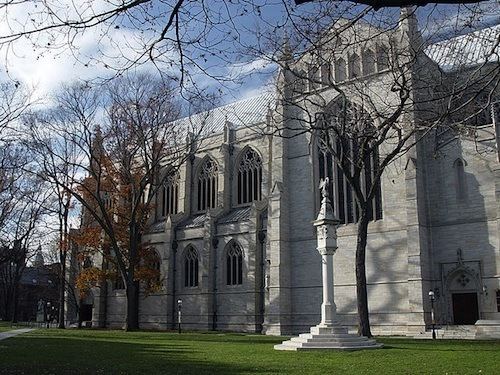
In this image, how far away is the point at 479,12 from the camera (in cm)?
905

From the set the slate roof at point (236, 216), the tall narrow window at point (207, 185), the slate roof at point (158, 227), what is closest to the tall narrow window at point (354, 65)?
the slate roof at point (236, 216)

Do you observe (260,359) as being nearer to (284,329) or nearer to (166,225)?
(284,329)

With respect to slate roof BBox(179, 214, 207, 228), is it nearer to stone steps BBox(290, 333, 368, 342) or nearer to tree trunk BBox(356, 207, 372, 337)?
tree trunk BBox(356, 207, 372, 337)

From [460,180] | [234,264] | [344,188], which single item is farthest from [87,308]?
[460,180]

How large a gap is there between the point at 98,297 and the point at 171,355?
1365 inches

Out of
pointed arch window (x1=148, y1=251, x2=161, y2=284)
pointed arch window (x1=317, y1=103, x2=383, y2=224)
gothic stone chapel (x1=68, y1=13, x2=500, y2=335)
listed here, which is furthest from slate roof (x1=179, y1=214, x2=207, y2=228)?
pointed arch window (x1=317, y1=103, x2=383, y2=224)

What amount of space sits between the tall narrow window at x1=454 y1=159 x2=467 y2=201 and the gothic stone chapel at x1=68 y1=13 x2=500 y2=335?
0.05 m

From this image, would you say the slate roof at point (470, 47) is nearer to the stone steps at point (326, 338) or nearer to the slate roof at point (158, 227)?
the stone steps at point (326, 338)

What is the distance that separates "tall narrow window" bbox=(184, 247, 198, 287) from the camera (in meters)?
43.0

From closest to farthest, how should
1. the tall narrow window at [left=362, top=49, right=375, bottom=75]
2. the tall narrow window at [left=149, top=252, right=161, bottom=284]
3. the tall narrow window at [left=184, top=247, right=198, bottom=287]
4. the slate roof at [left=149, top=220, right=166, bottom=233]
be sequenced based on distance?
the tall narrow window at [left=362, top=49, right=375, bottom=75] < the tall narrow window at [left=149, top=252, right=161, bottom=284] < the tall narrow window at [left=184, top=247, right=198, bottom=287] < the slate roof at [left=149, top=220, right=166, bottom=233]

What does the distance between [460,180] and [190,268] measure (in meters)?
21.5

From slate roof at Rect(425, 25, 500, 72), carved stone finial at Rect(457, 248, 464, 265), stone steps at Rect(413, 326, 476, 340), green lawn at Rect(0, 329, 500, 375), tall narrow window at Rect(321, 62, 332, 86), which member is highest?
tall narrow window at Rect(321, 62, 332, 86)

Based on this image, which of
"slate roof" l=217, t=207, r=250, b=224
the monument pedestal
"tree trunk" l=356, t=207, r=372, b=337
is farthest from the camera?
"slate roof" l=217, t=207, r=250, b=224

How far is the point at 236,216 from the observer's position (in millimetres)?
41188
